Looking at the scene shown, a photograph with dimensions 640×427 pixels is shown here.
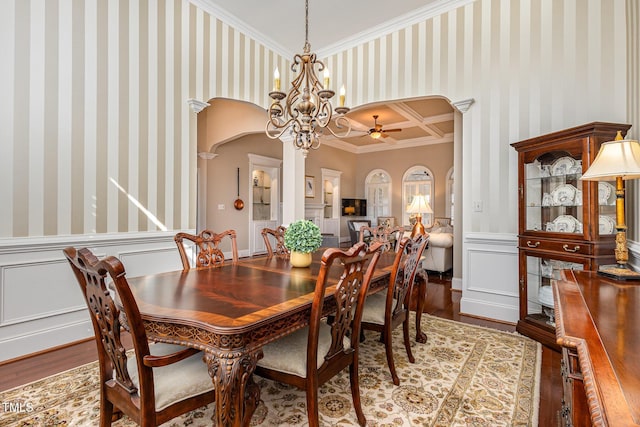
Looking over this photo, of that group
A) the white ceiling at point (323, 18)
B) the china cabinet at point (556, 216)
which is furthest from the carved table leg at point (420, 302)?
the white ceiling at point (323, 18)

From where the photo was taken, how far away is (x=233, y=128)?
5.60 m

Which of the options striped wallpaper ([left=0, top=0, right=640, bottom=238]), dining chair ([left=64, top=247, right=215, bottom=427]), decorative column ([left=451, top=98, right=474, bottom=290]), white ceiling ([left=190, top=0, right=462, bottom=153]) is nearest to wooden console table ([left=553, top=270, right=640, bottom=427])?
dining chair ([left=64, top=247, right=215, bottom=427])

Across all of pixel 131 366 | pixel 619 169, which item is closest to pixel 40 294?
pixel 131 366

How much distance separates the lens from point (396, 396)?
6.05 feet

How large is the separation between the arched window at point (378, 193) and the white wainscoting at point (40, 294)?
7851 millimetres

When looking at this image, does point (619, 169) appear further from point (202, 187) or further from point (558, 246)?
point (202, 187)

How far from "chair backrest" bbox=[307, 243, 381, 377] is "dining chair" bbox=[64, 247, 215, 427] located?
1.61 ft

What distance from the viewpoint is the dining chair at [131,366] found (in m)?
1.09

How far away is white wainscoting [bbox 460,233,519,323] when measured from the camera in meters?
3.07

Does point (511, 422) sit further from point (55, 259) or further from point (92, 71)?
point (92, 71)

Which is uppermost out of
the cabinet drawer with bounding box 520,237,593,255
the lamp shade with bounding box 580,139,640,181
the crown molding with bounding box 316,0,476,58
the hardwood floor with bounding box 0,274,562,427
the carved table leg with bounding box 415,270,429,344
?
the crown molding with bounding box 316,0,476,58

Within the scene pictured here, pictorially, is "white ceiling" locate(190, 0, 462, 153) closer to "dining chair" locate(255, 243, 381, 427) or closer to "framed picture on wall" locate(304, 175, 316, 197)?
"dining chair" locate(255, 243, 381, 427)

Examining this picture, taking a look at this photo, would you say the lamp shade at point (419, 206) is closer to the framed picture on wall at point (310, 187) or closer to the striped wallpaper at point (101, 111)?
the striped wallpaper at point (101, 111)

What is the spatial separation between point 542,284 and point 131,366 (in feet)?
10.3
